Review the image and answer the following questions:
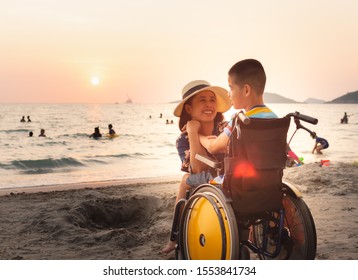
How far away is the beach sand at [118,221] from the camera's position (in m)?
3.87

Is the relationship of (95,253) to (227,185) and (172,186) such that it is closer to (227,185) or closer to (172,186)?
(227,185)

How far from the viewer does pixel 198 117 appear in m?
3.35

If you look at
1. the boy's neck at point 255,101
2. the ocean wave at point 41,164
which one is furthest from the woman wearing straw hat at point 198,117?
the ocean wave at point 41,164

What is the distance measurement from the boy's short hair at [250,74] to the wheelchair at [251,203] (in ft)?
0.91

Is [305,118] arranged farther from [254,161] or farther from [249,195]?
[249,195]

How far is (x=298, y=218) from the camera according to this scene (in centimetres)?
278

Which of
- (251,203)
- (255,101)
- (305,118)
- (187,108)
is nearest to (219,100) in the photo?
(187,108)

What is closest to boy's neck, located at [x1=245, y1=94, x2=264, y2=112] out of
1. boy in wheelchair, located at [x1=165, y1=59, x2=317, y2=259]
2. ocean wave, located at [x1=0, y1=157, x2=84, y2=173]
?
boy in wheelchair, located at [x1=165, y1=59, x2=317, y2=259]

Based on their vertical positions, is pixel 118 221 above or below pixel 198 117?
below

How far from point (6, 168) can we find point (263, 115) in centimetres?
1105

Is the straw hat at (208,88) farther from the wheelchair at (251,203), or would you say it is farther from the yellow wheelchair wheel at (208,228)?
the yellow wheelchair wheel at (208,228)

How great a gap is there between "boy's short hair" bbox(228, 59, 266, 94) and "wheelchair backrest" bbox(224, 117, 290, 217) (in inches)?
11.0

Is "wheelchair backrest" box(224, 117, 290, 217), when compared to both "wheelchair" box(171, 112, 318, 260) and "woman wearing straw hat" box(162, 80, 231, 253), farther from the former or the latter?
"woman wearing straw hat" box(162, 80, 231, 253)

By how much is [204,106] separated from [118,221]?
7.96ft
